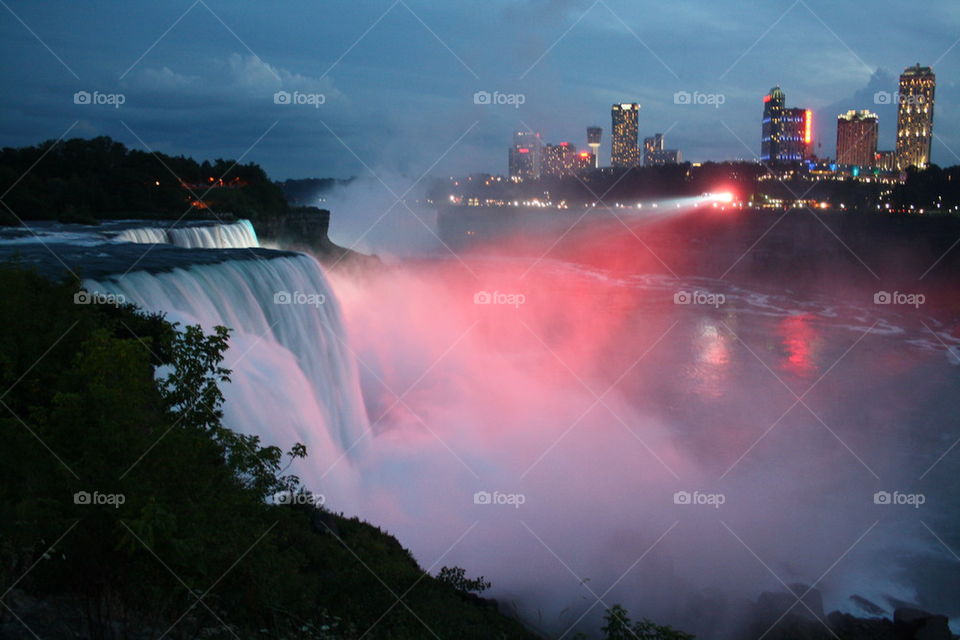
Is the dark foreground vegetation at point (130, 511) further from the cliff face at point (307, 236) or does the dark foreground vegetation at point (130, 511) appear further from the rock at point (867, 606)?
the cliff face at point (307, 236)

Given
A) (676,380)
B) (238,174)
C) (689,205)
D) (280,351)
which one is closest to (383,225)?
(238,174)

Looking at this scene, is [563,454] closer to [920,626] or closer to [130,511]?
[920,626]

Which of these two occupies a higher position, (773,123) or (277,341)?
(773,123)

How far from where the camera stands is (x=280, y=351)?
15969 millimetres

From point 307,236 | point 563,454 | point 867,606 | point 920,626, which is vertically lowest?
point 920,626

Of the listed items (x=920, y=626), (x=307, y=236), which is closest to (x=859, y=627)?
(x=920, y=626)

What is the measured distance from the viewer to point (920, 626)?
11852mm

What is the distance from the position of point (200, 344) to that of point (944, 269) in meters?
65.6

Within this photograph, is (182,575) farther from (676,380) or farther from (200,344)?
(676,380)

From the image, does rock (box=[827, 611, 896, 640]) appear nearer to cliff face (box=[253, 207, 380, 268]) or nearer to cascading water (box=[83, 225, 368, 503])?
cascading water (box=[83, 225, 368, 503])

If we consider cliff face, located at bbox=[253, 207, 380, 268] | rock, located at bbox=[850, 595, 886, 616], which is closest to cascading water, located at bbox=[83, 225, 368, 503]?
rock, located at bbox=[850, 595, 886, 616]

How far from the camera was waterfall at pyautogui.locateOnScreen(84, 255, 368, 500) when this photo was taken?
12.6 meters

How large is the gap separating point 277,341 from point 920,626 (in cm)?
1316

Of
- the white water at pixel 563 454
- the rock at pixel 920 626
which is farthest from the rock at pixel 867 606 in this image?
the rock at pixel 920 626
